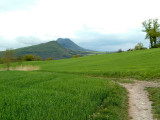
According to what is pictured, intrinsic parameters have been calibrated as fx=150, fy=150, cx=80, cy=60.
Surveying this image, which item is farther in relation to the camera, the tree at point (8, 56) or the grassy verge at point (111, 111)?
the tree at point (8, 56)

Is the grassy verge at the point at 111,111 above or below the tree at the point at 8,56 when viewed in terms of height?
below

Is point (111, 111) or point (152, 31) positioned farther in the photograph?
point (152, 31)

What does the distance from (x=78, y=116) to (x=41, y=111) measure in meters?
1.52

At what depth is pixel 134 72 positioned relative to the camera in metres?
20.5

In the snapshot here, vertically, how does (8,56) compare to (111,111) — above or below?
above

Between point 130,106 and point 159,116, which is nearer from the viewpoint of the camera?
point 159,116

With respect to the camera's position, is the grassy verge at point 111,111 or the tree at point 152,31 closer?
the grassy verge at point 111,111

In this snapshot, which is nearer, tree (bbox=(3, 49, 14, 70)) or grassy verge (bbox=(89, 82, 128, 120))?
grassy verge (bbox=(89, 82, 128, 120))

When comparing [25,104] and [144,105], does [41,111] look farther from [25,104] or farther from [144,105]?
[144,105]

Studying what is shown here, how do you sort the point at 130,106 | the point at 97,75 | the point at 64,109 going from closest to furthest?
the point at 64,109
the point at 130,106
the point at 97,75

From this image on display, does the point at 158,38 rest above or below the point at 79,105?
above

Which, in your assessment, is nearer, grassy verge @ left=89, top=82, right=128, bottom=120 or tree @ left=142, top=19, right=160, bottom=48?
grassy verge @ left=89, top=82, right=128, bottom=120

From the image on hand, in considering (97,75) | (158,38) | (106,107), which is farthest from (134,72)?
(158,38)

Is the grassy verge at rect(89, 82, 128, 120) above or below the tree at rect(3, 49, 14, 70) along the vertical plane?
below
